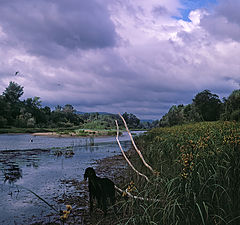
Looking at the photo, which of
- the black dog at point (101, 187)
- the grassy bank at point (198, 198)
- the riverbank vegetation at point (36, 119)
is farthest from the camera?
the riverbank vegetation at point (36, 119)

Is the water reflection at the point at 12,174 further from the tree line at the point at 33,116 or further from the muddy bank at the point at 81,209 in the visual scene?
the tree line at the point at 33,116

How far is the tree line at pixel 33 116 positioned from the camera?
153ft

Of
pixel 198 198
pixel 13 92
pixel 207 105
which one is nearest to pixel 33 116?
pixel 13 92

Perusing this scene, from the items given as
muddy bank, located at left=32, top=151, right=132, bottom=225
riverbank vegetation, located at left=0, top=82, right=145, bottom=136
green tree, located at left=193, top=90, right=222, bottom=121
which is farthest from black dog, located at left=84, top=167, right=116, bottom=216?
riverbank vegetation, located at left=0, top=82, right=145, bottom=136

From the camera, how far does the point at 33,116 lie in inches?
2071

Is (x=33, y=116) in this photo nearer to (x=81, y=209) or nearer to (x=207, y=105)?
(x=207, y=105)

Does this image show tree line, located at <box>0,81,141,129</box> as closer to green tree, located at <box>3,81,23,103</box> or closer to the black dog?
green tree, located at <box>3,81,23,103</box>

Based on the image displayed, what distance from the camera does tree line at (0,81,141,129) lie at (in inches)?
1831

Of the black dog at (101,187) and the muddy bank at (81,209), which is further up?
the black dog at (101,187)

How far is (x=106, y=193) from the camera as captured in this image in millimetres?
3770

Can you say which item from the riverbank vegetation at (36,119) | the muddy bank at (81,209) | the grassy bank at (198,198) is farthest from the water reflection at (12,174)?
the riverbank vegetation at (36,119)

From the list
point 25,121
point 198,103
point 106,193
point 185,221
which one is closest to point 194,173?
point 185,221

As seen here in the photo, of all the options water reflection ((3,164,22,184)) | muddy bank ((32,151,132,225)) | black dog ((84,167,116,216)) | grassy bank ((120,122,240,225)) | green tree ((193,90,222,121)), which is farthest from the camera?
green tree ((193,90,222,121))

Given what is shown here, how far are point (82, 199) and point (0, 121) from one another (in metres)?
41.2
